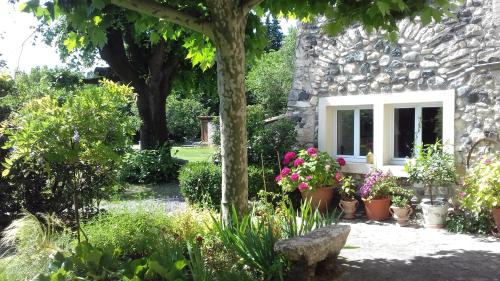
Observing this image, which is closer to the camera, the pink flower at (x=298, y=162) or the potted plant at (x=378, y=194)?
the potted plant at (x=378, y=194)

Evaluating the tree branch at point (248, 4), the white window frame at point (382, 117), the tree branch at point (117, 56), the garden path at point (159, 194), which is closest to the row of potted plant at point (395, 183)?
the white window frame at point (382, 117)

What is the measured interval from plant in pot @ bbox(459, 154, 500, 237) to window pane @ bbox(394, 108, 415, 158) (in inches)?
51.4

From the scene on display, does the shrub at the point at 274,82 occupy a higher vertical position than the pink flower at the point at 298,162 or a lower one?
higher

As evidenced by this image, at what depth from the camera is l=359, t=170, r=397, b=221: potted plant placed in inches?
277

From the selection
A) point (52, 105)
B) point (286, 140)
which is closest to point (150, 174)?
point (286, 140)

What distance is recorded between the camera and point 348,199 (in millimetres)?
7473

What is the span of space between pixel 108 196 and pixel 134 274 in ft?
10.1

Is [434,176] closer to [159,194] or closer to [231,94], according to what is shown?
[231,94]

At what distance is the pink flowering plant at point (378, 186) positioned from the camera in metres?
7.02

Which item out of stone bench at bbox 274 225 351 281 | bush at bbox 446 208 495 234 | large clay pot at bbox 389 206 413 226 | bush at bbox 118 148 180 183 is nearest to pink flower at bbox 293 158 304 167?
large clay pot at bbox 389 206 413 226

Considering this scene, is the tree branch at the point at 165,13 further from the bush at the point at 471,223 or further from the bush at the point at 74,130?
the bush at the point at 471,223

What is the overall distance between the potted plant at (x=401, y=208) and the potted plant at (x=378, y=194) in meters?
0.14

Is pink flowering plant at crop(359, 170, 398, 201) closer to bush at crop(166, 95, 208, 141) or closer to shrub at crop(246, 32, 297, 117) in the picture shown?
shrub at crop(246, 32, 297, 117)

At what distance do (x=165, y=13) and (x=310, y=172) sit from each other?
4.14 metres
